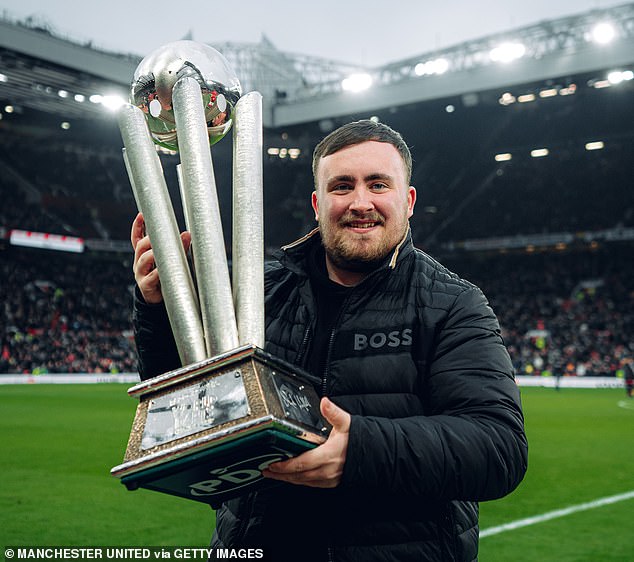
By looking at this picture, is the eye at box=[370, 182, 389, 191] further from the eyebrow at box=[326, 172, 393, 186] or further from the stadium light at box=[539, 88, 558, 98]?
the stadium light at box=[539, 88, 558, 98]

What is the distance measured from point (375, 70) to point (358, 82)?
2.55ft

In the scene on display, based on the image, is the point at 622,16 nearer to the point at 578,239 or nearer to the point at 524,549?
the point at 578,239

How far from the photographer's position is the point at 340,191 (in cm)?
162

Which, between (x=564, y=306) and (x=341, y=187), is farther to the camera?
(x=564, y=306)

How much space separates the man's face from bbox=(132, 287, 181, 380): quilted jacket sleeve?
18.4 inches

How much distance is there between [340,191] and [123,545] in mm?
4153

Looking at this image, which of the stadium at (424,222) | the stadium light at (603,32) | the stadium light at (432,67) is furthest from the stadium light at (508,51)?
the stadium light at (603,32)

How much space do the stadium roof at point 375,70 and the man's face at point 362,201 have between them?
20.7m

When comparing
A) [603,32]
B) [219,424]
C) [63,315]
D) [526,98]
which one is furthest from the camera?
[63,315]

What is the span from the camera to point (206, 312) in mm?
1417

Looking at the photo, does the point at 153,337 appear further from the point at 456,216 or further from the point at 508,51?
the point at 456,216

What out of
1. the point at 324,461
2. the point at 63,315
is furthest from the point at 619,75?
the point at 63,315

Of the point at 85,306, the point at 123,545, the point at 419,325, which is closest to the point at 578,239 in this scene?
the point at 85,306

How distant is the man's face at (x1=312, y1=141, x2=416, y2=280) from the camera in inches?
62.4
